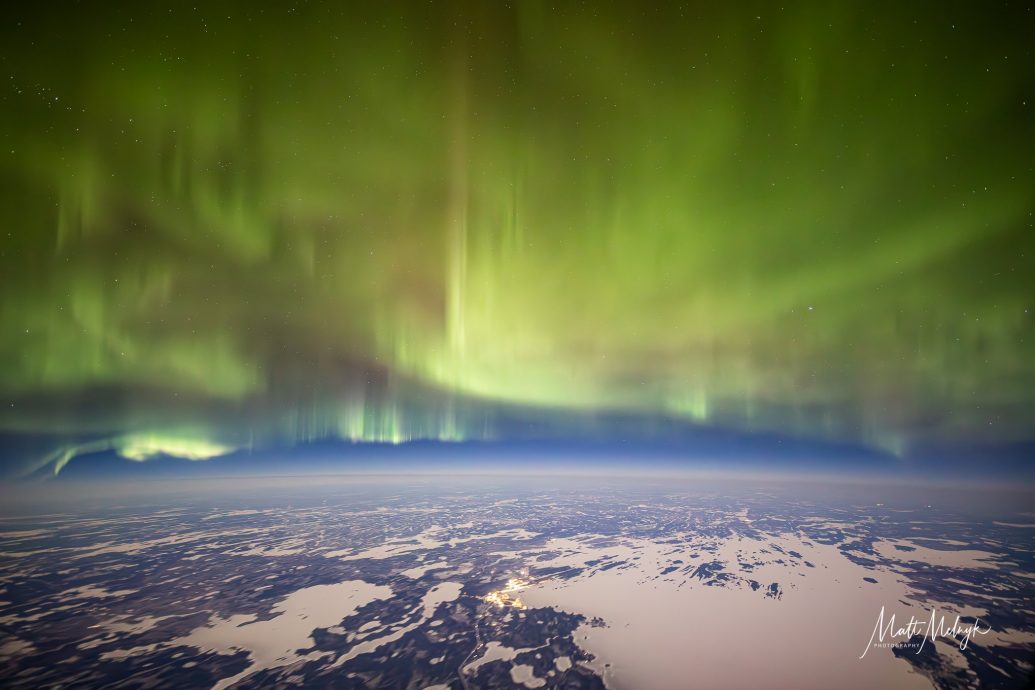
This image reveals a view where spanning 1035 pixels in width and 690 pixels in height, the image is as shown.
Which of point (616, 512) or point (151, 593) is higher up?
point (151, 593)

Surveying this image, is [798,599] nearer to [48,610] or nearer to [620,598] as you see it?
[620,598]

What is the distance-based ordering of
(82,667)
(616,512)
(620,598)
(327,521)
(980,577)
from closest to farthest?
(82,667) < (620,598) < (980,577) < (327,521) < (616,512)

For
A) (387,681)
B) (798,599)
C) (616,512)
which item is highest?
(387,681)

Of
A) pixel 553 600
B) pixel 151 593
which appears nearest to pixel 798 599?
pixel 553 600

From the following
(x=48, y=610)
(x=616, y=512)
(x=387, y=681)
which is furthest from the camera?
(x=616, y=512)

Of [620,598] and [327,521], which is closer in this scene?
[620,598]

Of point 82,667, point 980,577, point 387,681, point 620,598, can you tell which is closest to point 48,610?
point 82,667
